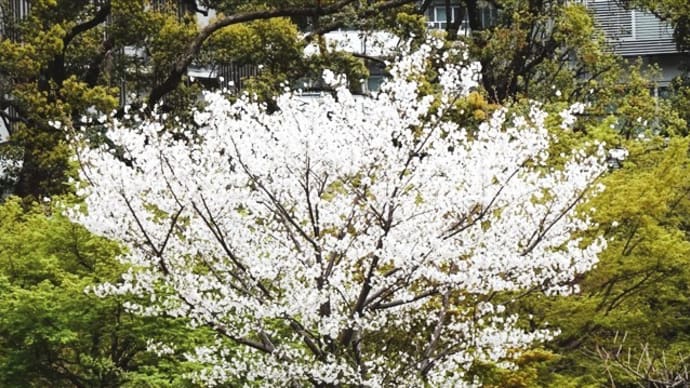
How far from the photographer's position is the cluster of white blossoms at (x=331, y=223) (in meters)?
9.56

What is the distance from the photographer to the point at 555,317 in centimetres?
1233

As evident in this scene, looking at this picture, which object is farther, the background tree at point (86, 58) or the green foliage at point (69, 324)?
the background tree at point (86, 58)

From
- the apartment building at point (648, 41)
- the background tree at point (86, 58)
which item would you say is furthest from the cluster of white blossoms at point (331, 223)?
the apartment building at point (648, 41)

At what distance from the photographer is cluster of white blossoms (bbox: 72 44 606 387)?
956 centimetres

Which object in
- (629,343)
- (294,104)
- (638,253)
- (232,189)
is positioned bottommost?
(629,343)

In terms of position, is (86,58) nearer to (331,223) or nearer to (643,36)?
(331,223)

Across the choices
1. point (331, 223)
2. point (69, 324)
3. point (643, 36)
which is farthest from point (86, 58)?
point (643, 36)

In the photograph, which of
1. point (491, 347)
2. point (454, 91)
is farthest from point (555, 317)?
point (454, 91)

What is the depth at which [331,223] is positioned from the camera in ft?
32.6

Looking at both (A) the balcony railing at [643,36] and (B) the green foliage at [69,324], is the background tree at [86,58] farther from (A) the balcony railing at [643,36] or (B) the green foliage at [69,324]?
(A) the balcony railing at [643,36]

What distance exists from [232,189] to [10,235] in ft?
12.7

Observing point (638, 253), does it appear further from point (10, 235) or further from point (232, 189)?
point (10, 235)

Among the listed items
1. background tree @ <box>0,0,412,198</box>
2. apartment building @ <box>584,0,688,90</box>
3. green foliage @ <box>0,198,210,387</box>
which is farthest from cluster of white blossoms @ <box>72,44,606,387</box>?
apartment building @ <box>584,0,688,90</box>

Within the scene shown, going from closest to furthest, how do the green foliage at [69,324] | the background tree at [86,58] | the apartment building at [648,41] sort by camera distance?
the green foliage at [69,324], the background tree at [86,58], the apartment building at [648,41]
